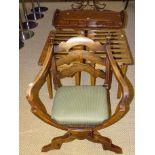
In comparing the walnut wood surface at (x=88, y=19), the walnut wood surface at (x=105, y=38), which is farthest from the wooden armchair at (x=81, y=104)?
the walnut wood surface at (x=88, y=19)

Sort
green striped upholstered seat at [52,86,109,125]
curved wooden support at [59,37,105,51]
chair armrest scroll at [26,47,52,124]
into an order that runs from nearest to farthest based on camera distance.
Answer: chair armrest scroll at [26,47,52,124]
green striped upholstered seat at [52,86,109,125]
curved wooden support at [59,37,105,51]

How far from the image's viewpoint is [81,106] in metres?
1.71

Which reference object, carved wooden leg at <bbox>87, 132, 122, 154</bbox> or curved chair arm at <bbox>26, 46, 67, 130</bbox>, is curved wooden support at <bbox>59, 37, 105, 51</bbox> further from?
A: carved wooden leg at <bbox>87, 132, 122, 154</bbox>

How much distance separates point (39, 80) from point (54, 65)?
15.9 inches

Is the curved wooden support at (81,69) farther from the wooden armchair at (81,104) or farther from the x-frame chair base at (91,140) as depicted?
the x-frame chair base at (91,140)

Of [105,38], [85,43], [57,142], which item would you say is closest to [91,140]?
[57,142]

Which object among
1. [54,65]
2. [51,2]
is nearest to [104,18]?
[54,65]

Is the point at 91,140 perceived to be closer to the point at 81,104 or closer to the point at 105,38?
the point at 81,104

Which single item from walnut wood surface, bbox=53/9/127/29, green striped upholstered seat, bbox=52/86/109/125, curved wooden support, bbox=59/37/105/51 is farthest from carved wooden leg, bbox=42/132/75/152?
walnut wood surface, bbox=53/9/127/29

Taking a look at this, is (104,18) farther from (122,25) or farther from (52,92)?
(52,92)

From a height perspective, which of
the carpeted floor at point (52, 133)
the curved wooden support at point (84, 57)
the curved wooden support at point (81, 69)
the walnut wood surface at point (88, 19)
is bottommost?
the carpeted floor at point (52, 133)

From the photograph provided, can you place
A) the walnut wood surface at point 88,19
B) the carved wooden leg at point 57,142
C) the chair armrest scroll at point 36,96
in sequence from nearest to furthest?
1. the chair armrest scroll at point 36,96
2. the carved wooden leg at point 57,142
3. the walnut wood surface at point 88,19

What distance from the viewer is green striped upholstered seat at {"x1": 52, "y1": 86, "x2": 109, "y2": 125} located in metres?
1.65

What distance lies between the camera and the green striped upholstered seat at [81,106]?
165 cm
